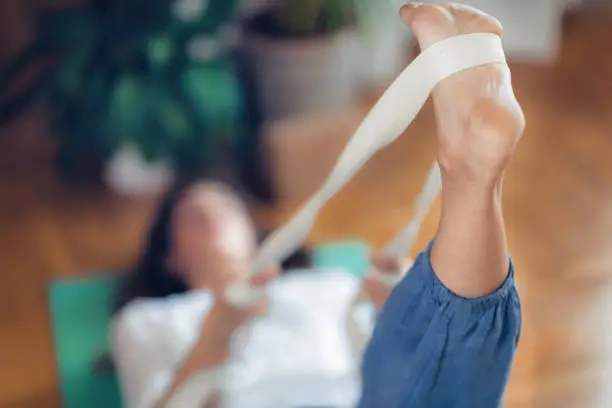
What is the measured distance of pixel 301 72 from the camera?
1533 mm

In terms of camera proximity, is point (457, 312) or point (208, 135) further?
point (208, 135)

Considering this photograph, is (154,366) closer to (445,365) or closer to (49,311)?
(49,311)

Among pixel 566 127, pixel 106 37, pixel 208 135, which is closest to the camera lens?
pixel 106 37

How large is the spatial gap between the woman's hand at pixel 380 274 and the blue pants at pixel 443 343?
110mm

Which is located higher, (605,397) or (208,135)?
(208,135)

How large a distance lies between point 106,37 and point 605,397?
994 mm

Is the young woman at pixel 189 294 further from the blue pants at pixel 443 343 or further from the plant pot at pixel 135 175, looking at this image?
the blue pants at pixel 443 343

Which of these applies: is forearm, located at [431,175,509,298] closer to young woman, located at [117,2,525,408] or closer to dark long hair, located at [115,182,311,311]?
young woman, located at [117,2,525,408]

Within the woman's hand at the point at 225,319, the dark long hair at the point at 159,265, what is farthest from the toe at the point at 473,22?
the dark long hair at the point at 159,265

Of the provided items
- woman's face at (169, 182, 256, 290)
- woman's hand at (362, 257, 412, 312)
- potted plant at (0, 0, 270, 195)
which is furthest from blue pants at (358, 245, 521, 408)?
potted plant at (0, 0, 270, 195)

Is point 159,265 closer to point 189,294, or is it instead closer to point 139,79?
point 189,294

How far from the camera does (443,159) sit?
45 centimetres

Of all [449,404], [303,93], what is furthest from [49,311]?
[449,404]

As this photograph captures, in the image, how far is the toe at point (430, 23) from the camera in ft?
1.51
